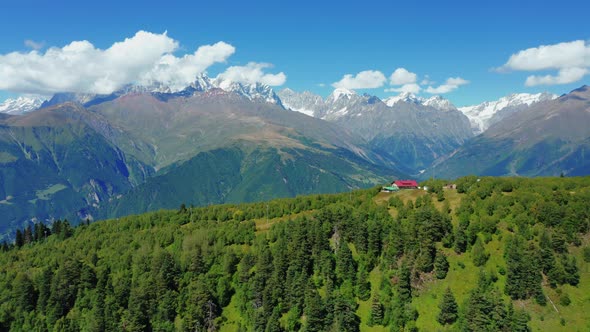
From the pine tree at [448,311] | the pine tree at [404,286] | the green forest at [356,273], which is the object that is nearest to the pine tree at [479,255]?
the green forest at [356,273]

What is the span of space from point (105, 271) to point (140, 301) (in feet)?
88.3

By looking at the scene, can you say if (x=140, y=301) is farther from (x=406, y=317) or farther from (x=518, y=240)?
(x=518, y=240)

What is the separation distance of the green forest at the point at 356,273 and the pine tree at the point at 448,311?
0.25 m

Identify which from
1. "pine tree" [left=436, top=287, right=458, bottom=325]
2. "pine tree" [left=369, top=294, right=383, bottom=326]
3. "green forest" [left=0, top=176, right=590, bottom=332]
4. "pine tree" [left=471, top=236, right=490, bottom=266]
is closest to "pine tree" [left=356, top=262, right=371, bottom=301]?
"green forest" [left=0, top=176, right=590, bottom=332]

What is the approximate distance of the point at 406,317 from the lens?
11725 cm

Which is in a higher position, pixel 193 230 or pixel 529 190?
pixel 529 190

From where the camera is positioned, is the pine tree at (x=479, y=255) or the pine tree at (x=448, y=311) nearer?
the pine tree at (x=448, y=311)

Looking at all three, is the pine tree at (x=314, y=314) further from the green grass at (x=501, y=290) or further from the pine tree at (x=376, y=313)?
the pine tree at (x=376, y=313)

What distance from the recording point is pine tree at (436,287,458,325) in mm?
112531

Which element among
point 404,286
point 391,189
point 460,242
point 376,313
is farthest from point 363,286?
point 391,189

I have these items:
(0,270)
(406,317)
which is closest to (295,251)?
(406,317)

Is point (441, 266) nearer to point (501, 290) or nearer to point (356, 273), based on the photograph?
point (501, 290)

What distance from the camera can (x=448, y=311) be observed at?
113m

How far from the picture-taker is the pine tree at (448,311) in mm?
112531
